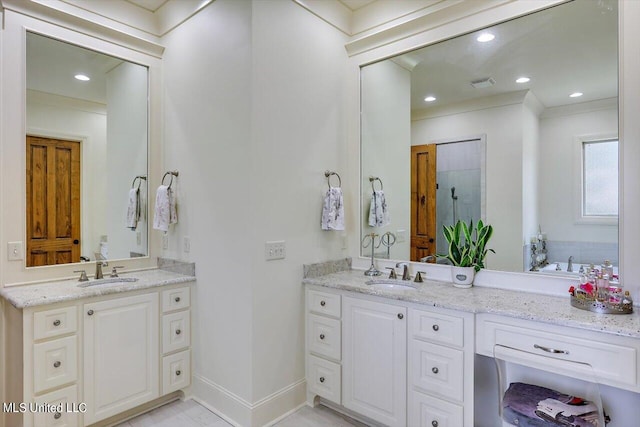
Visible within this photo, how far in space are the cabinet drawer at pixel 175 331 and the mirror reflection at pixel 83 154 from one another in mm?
661

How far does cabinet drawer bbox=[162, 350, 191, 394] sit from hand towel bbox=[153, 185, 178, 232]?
0.94 meters

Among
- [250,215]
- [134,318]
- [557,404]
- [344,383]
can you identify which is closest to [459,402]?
[557,404]

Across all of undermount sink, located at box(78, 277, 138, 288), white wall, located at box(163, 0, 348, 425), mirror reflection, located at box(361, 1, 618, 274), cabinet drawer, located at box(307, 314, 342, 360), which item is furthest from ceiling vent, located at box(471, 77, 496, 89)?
undermount sink, located at box(78, 277, 138, 288)

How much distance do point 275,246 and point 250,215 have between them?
0.91ft

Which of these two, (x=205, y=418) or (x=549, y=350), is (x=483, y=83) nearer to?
(x=549, y=350)

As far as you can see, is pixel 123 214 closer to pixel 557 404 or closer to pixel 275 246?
pixel 275 246

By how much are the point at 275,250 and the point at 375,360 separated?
Answer: 924mm

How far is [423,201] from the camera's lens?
8.33 ft

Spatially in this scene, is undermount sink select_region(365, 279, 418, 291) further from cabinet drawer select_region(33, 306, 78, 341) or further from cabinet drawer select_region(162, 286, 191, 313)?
cabinet drawer select_region(33, 306, 78, 341)

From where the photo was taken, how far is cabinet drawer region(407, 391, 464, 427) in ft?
5.92

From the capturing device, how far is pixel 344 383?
2.28 m

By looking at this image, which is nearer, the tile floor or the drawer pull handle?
the drawer pull handle

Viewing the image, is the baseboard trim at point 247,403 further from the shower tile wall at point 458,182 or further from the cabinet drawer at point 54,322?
the shower tile wall at point 458,182

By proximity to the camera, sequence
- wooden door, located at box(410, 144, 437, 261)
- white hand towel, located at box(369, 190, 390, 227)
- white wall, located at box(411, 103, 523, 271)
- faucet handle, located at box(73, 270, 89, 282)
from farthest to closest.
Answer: white hand towel, located at box(369, 190, 390, 227) < wooden door, located at box(410, 144, 437, 261) < faucet handle, located at box(73, 270, 89, 282) < white wall, located at box(411, 103, 523, 271)
